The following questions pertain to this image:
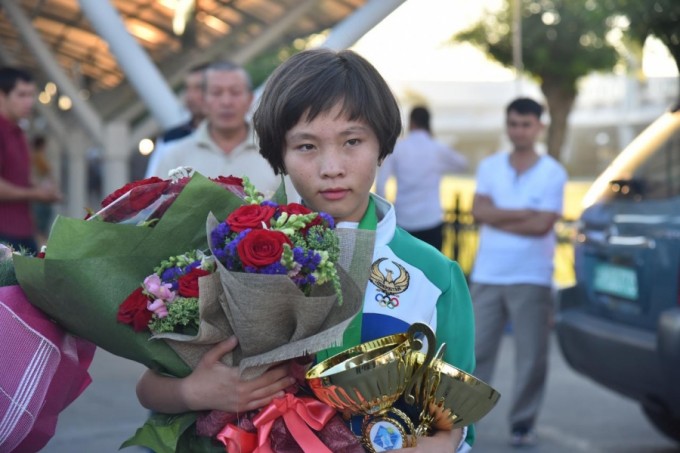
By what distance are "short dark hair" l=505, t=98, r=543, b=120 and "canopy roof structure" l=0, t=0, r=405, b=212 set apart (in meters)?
2.36

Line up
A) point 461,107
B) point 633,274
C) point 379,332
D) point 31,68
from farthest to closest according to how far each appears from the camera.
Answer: point 461,107 → point 31,68 → point 633,274 → point 379,332

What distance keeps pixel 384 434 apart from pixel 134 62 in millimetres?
7868

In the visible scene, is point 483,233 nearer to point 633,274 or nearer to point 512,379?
point 633,274

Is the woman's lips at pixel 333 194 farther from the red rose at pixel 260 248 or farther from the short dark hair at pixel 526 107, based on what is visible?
the short dark hair at pixel 526 107

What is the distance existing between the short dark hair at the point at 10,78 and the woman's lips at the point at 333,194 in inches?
188

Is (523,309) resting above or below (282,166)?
below

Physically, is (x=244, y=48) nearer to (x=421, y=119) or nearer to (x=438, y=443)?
(x=421, y=119)

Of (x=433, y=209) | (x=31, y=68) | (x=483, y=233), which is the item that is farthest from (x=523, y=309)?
(x=31, y=68)

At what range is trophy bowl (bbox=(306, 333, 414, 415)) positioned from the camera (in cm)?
246

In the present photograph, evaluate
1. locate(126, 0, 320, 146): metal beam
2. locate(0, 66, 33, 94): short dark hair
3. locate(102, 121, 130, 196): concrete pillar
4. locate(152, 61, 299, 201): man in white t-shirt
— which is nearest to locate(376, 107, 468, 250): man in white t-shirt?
locate(126, 0, 320, 146): metal beam

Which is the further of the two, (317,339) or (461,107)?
(461,107)

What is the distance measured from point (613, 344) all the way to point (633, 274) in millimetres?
381

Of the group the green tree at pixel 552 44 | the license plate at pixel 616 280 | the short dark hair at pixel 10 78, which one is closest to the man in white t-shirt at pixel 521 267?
the license plate at pixel 616 280

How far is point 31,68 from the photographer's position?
80.1 feet
